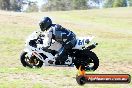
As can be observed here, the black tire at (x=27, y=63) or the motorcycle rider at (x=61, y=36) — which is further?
the black tire at (x=27, y=63)

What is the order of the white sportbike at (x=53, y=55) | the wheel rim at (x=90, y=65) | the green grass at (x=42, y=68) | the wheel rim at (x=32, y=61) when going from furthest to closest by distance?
the wheel rim at (x=32, y=61) → the white sportbike at (x=53, y=55) → the wheel rim at (x=90, y=65) → the green grass at (x=42, y=68)

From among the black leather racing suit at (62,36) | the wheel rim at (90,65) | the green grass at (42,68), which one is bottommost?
the green grass at (42,68)

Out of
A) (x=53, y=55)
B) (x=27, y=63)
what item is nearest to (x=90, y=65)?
(x=53, y=55)

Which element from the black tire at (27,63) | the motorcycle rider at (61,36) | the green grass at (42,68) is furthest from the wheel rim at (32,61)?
the motorcycle rider at (61,36)

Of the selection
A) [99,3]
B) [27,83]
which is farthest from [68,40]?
[99,3]

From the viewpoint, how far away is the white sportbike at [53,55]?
44.7 ft

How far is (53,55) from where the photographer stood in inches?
567

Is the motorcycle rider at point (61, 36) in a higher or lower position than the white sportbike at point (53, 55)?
higher

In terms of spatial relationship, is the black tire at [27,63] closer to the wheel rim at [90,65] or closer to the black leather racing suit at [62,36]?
the black leather racing suit at [62,36]

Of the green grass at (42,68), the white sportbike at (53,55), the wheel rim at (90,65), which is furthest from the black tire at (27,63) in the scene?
the wheel rim at (90,65)

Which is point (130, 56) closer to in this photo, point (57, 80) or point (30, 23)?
point (57, 80)

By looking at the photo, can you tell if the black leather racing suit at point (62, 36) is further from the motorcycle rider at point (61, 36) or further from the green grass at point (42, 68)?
the green grass at point (42, 68)

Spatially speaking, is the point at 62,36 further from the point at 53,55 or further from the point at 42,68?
the point at 42,68

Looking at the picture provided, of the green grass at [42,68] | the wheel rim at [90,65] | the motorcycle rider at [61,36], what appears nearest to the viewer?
the green grass at [42,68]
